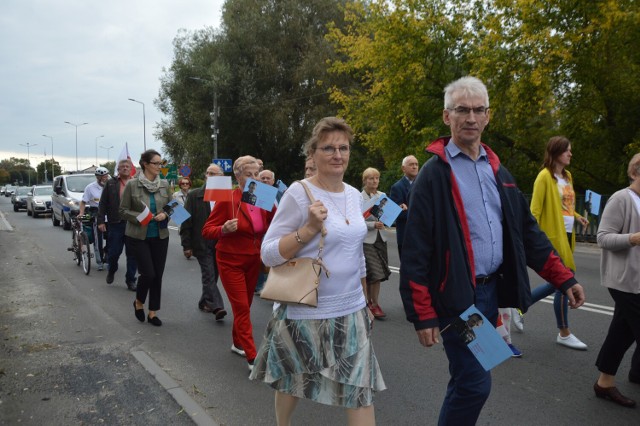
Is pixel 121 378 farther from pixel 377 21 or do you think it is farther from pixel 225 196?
pixel 377 21

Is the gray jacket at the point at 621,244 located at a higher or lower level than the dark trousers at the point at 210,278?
higher

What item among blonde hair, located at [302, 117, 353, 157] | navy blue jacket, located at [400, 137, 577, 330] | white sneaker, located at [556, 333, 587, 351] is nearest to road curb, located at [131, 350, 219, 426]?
navy blue jacket, located at [400, 137, 577, 330]

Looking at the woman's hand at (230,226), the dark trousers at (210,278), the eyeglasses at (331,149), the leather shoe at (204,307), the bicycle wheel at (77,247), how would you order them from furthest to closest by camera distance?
the bicycle wheel at (77,247)
the leather shoe at (204,307)
the dark trousers at (210,278)
the woman's hand at (230,226)
the eyeglasses at (331,149)

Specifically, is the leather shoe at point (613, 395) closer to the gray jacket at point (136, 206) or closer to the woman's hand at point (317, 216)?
the woman's hand at point (317, 216)

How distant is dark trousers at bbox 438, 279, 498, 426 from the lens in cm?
256

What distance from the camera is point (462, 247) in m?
Result: 2.49

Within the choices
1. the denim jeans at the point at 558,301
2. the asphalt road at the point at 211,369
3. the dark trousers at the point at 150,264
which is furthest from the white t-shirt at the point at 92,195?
the denim jeans at the point at 558,301

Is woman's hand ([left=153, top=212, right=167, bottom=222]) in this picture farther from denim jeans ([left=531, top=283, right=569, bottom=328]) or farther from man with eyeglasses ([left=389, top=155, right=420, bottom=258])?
denim jeans ([left=531, top=283, right=569, bottom=328])

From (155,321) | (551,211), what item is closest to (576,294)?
(551,211)

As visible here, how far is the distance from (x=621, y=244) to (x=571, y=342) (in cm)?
181

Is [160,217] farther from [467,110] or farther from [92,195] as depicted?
[92,195]

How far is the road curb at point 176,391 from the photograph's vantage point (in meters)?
3.73

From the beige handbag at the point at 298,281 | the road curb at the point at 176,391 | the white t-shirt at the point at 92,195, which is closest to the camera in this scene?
the beige handbag at the point at 298,281

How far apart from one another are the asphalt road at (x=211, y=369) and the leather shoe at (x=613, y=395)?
6 centimetres
